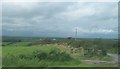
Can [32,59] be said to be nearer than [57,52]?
Yes

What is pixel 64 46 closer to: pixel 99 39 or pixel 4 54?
pixel 99 39

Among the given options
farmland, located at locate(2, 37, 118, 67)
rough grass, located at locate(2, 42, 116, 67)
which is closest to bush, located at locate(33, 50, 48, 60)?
farmland, located at locate(2, 37, 118, 67)

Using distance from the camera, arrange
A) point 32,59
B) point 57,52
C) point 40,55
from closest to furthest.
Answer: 1. point 32,59
2. point 40,55
3. point 57,52

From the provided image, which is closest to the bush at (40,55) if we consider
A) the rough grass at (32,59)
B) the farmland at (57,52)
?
the farmland at (57,52)

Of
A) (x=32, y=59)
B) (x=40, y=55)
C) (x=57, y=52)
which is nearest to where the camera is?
(x=32, y=59)

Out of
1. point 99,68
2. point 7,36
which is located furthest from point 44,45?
point 99,68

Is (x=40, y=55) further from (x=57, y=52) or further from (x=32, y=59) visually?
(x=57, y=52)

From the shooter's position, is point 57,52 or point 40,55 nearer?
point 40,55

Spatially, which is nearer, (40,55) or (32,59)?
(32,59)

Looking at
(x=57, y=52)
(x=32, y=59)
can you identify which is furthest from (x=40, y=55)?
(x=57, y=52)

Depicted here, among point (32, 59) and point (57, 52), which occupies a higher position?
point (57, 52)

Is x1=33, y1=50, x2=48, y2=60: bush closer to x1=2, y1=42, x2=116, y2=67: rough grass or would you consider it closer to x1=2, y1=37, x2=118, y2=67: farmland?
x1=2, y1=37, x2=118, y2=67: farmland
